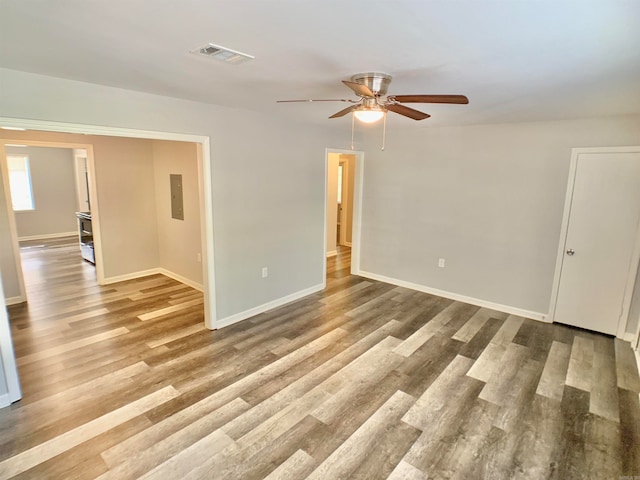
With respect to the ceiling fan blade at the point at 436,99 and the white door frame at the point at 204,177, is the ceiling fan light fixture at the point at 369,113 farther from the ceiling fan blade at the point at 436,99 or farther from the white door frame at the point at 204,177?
the white door frame at the point at 204,177

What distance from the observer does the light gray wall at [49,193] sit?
8.31 m

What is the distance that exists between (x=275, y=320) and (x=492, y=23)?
3522 millimetres

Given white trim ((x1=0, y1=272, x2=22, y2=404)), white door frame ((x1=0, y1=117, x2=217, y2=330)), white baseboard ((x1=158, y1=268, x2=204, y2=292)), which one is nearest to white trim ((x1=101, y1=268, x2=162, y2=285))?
white baseboard ((x1=158, y1=268, x2=204, y2=292))

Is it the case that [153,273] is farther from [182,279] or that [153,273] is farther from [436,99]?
[436,99]

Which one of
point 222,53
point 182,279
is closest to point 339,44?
point 222,53

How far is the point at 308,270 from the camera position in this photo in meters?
5.04

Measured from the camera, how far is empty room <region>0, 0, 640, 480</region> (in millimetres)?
1840

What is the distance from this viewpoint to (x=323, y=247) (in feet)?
17.1

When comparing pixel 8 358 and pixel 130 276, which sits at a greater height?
pixel 8 358

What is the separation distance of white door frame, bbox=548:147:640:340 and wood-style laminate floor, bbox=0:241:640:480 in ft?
0.86

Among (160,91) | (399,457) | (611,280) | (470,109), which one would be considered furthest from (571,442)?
(160,91)

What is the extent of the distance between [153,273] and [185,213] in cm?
143

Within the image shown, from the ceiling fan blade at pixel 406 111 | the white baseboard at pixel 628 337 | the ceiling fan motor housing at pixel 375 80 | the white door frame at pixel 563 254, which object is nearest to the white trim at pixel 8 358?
the ceiling fan motor housing at pixel 375 80

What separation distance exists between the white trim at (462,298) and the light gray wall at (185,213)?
2.78 metres
